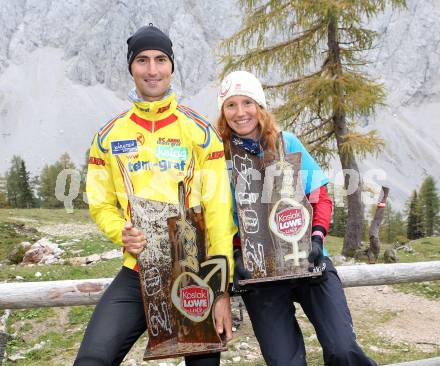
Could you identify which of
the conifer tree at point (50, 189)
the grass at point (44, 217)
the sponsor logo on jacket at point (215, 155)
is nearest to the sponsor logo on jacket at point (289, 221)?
the sponsor logo on jacket at point (215, 155)

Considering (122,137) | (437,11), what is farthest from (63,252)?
(437,11)

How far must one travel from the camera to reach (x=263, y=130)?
3.22 m

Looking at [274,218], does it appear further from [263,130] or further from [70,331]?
[70,331]

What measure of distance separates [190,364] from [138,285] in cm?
59

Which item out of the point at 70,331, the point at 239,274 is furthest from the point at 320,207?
the point at 70,331

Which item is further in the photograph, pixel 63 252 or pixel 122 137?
pixel 63 252

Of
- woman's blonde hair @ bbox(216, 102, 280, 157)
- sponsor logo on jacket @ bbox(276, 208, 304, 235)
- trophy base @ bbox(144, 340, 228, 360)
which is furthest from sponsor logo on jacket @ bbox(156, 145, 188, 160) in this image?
trophy base @ bbox(144, 340, 228, 360)

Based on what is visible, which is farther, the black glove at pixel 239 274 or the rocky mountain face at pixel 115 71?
the rocky mountain face at pixel 115 71

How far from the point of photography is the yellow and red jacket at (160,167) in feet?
9.73

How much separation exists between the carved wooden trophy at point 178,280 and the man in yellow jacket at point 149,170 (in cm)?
8

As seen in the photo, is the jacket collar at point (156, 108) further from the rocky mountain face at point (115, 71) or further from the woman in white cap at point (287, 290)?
the rocky mountain face at point (115, 71)

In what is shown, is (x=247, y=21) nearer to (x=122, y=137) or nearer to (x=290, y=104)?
(x=290, y=104)

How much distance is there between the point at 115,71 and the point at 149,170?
13847 centimetres

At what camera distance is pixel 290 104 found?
1322cm
